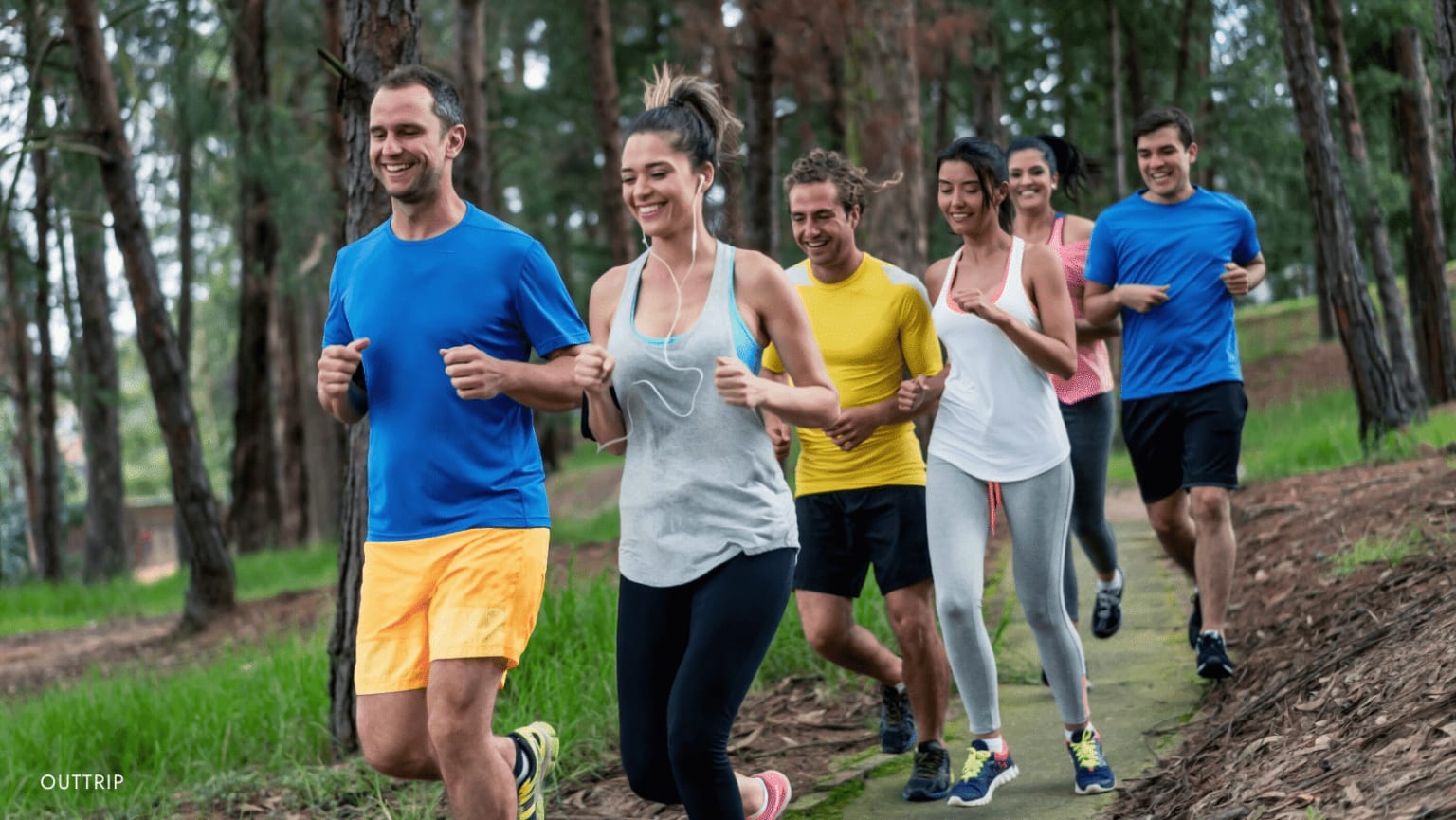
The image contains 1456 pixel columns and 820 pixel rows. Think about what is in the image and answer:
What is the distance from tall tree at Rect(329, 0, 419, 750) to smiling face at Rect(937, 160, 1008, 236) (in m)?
2.62

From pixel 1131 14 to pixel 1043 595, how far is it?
1904 centimetres

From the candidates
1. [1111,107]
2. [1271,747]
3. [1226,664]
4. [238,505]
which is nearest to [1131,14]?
[1111,107]

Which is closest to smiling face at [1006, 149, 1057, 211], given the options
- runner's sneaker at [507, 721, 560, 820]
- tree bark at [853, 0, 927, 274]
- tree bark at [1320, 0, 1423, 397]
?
runner's sneaker at [507, 721, 560, 820]

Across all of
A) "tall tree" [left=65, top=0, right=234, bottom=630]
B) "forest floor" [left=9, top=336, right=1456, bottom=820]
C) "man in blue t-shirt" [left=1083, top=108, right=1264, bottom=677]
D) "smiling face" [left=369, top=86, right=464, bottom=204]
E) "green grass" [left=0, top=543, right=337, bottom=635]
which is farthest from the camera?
"green grass" [left=0, top=543, right=337, bottom=635]

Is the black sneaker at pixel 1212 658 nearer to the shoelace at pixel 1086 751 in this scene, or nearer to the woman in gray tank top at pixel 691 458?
the shoelace at pixel 1086 751

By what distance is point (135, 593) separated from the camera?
19.3 metres

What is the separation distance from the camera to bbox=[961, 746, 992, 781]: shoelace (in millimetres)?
5102

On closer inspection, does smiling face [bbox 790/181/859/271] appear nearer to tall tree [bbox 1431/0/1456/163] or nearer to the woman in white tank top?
the woman in white tank top

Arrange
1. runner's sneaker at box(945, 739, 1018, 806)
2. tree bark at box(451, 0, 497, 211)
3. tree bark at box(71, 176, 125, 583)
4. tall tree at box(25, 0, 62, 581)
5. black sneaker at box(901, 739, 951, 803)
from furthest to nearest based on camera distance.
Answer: tall tree at box(25, 0, 62, 581)
tree bark at box(71, 176, 125, 583)
tree bark at box(451, 0, 497, 211)
black sneaker at box(901, 739, 951, 803)
runner's sneaker at box(945, 739, 1018, 806)

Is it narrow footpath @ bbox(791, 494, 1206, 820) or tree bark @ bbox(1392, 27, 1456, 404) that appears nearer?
narrow footpath @ bbox(791, 494, 1206, 820)

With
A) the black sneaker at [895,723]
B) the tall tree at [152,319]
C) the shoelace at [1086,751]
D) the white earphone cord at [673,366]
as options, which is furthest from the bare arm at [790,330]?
the tall tree at [152,319]

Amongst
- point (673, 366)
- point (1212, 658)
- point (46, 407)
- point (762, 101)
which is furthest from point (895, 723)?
point (46, 407)

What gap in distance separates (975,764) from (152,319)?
404 inches

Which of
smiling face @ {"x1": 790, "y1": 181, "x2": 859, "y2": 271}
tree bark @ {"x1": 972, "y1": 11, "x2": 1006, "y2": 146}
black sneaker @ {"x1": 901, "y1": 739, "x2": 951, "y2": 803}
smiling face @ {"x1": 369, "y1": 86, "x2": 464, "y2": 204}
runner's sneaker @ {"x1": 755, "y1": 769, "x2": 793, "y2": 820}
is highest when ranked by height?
tree bark @ {"x1": 972, "y1": 11, "x2": 1006, "y2": 146}
